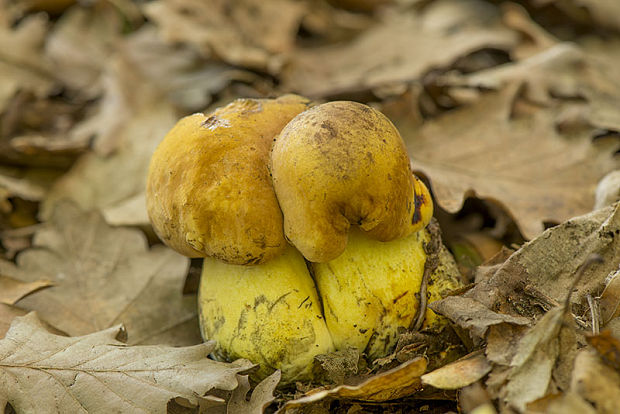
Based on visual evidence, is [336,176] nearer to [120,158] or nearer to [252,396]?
[252,396]

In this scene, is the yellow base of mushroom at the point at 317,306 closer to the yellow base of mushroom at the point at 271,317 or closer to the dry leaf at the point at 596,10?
the yellow base of mushroom at the point at 271,317

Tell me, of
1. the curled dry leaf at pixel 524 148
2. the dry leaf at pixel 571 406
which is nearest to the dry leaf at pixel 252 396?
the dry leaf at pixel 571 406

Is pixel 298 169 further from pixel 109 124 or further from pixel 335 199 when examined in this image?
pixel 109 124

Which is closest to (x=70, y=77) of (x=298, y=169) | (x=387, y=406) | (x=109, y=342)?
(x=109, y=342)

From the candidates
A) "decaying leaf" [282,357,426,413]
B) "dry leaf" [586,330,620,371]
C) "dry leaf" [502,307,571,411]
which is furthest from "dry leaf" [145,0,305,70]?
"dry leaf" [586,330,620,371]

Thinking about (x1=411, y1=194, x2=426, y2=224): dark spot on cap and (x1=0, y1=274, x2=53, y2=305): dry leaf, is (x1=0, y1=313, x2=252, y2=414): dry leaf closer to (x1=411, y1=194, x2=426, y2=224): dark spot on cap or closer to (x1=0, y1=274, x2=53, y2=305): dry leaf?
(x1=0, y1=274, x2=53, y2=305): dry leaf
